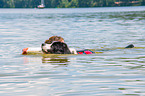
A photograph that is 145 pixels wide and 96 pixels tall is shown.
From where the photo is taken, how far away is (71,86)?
1418cm

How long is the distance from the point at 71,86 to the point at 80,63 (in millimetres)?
5714

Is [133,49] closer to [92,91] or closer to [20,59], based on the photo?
[20,59]

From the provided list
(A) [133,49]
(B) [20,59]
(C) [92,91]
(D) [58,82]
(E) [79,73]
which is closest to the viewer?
(C) [92,91]

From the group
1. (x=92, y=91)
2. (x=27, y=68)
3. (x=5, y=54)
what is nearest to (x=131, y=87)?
(x=92, y=91)

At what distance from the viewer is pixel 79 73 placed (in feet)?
55.3

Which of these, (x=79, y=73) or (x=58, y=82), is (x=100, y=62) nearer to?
(x=79, y=73)

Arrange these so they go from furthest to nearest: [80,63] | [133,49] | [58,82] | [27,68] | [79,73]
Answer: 1. [133,49]
2. [80,63]
3. [27,68]
4. [79,73]
5. [58,82]

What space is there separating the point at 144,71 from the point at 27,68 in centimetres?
458

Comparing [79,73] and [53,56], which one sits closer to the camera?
[79,73]

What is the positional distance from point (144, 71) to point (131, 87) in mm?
3257

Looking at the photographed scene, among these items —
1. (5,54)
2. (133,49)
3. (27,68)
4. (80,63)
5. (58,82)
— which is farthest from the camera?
(133,49)

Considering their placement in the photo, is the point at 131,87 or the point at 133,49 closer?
the point at 131,87

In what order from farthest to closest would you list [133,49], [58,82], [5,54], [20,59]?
[133,49]
[5,54]
[20,59]
[58,82]

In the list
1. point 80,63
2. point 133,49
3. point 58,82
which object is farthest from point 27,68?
point 133,49
